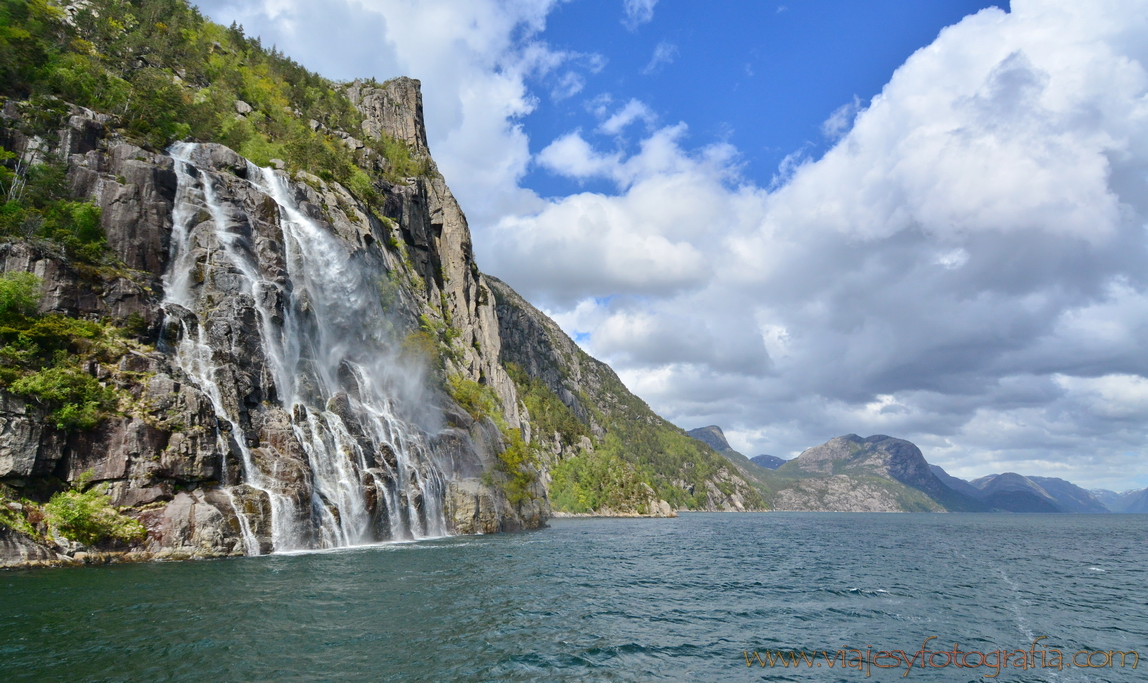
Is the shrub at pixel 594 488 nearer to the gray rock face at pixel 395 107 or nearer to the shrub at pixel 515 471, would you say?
the shrub at pixel 515 471

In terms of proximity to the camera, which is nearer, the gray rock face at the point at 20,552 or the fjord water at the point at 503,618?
the fjord water at the point at 503,618

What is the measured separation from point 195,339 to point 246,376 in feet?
14.0

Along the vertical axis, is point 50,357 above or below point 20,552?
above

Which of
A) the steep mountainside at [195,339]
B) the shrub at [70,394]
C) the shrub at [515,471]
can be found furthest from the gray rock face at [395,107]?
the shrub at [70,394]

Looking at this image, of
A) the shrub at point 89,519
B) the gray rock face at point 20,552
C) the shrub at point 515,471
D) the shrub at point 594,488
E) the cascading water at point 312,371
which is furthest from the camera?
the shrub at point 594,488

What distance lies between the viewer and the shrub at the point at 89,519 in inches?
1101

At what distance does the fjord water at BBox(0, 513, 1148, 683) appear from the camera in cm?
1474

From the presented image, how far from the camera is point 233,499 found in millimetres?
34156

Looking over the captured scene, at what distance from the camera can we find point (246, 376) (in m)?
41.2

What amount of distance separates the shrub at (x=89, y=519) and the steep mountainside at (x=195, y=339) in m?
0.09

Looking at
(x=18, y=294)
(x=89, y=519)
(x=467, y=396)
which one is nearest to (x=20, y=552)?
(x=89, y=519)

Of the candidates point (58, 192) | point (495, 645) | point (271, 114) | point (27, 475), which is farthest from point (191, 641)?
point (271, 114)

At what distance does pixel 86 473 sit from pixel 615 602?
28.1 m

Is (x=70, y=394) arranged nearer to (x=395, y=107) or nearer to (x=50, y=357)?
(x=50, y=357)
